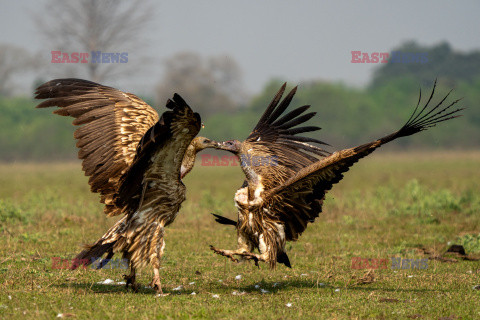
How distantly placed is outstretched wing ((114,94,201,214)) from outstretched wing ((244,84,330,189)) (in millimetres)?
1615

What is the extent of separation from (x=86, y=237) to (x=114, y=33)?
3515 centimetres

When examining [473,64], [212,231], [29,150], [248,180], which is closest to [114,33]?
[29,150]

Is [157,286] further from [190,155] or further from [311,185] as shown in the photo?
[311,185]

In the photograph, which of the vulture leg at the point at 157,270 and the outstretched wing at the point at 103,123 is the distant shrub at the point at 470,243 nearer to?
the vulture leg at the point at 157,270

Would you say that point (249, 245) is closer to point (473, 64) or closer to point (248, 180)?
point (248, 180)

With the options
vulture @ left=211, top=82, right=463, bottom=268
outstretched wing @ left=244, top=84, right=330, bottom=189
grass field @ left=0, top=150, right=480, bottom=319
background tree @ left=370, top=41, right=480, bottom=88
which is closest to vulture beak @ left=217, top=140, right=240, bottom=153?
vulture @ left=211, top=82, right=463, bottom=268

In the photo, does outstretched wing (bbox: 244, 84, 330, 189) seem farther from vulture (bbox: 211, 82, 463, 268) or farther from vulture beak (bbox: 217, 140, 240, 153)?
vulture beak (bbox: 217, 140, 240, 153)

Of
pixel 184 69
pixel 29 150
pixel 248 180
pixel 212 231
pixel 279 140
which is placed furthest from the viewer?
pixel 184 69

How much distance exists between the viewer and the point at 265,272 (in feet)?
30.0

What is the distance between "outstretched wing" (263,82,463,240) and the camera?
7297 mm

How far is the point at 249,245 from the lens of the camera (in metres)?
8.32

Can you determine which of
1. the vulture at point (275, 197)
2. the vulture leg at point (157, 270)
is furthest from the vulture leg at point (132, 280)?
the vulture at point (275, 197)

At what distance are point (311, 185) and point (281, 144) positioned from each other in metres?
1.78

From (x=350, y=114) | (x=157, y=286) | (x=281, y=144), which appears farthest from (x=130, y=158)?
(x=350, y=114)
